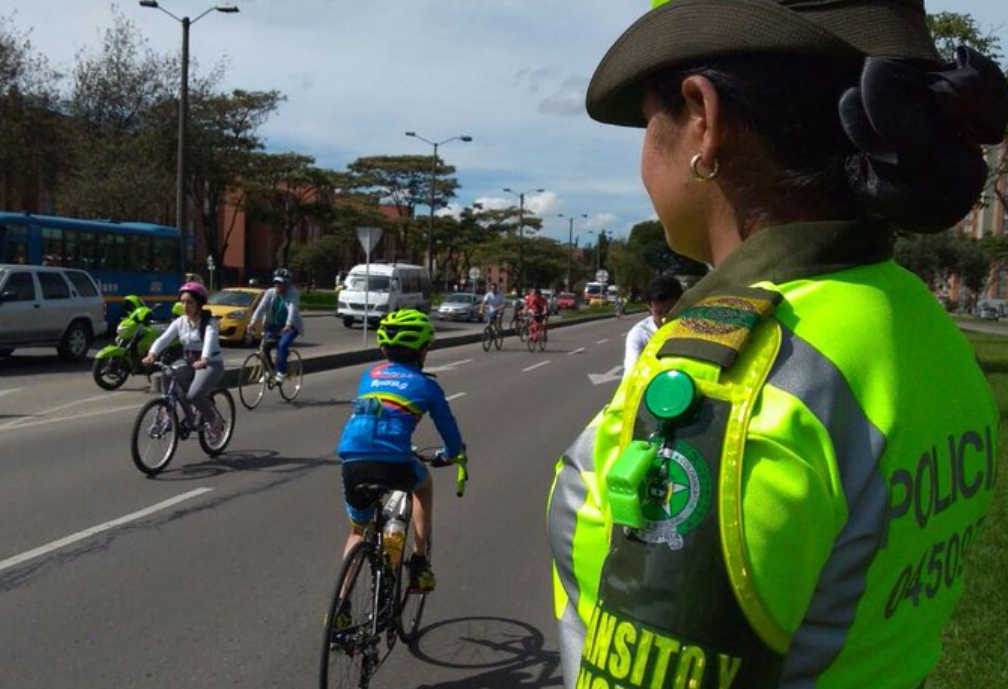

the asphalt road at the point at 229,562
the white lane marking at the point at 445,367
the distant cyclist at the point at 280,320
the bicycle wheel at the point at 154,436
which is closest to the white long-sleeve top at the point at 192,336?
the bicycle wheel at the point at 154,436

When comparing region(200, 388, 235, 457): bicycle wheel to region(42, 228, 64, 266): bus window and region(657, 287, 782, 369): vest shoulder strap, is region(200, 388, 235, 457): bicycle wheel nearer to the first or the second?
region(657, 287, 782, 369): vest shoulder strap

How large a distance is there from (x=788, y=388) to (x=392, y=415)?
3.67 meters

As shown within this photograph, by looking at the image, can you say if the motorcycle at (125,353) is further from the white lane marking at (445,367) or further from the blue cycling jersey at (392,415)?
the blue cycling jersey at (392,415)

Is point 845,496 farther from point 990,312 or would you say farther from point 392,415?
point 990,312

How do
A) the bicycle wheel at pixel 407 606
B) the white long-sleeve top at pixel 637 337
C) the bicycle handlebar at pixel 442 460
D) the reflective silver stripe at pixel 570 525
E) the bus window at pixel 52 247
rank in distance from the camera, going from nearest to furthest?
the reflective silver stripe at pixel 570 525
the bicycle wheel at pixel 407 606
the bicycle handlebar at pixel 442 460
the white long-sleeve top at pixel 637 337
the bus window at pixel 52 247

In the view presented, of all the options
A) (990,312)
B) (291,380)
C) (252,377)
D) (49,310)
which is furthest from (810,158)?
(990,312)

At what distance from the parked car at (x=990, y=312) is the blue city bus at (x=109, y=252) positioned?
7492 cm

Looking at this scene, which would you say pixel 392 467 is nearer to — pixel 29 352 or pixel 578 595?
pixel 578 595

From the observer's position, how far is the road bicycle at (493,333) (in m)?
26.3

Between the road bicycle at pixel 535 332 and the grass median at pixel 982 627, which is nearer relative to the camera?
the grass median at pixel 982 627

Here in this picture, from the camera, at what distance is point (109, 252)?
26047 millimetres

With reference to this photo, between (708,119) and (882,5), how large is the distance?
239 millimetres

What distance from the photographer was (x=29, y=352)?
2061cm

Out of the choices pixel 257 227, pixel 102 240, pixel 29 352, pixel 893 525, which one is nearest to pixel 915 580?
pixel 893 525
